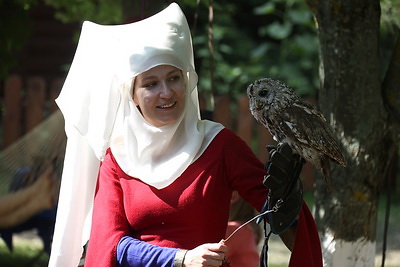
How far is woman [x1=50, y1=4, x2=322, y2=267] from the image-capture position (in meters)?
2.79

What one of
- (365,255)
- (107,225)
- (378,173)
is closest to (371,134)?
(378,173)

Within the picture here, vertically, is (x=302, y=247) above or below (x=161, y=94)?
below

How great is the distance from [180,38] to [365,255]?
1.48 metres

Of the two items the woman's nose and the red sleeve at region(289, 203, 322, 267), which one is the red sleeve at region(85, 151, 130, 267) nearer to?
the woman's nose

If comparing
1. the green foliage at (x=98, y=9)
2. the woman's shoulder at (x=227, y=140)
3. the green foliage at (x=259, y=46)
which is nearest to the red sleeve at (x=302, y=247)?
the woman's shoulder at (x=227, y=140)

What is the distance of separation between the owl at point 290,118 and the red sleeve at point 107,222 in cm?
64

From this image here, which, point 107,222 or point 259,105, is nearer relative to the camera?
point 259,105

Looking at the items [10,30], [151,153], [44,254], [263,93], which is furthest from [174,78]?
[44,254]

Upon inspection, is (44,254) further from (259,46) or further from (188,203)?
(259,46)

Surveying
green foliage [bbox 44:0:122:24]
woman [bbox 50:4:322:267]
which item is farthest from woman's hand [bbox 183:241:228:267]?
green foliage [bbox 44:0:122:24]

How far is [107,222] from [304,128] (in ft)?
2.65

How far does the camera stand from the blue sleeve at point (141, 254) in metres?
2.70

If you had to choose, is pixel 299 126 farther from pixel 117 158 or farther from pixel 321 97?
pixel 321 97

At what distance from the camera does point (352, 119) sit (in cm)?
362
